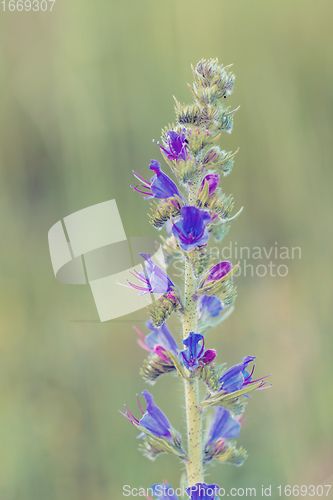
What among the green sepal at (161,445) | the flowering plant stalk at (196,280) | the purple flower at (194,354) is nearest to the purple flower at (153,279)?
the flowering plant stalk at (196,280)

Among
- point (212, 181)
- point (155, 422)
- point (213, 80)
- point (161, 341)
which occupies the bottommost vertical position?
point (155, 422)

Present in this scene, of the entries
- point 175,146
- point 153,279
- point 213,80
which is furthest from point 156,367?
point 213,80

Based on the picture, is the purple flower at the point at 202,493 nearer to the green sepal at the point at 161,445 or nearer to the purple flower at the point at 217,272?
the green sepal at the point at 161,445

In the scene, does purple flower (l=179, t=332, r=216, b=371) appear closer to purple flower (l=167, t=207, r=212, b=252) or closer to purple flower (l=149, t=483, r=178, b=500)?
purple flower (l=167, t=207, r=212, b=252)

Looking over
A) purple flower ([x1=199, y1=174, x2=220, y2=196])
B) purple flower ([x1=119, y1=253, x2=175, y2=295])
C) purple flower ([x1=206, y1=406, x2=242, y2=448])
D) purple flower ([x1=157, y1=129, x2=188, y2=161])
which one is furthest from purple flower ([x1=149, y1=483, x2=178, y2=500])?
purple flower ([x1=157, y1=129, x2=188, y2=161])

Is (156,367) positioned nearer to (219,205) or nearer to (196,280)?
(196,280)

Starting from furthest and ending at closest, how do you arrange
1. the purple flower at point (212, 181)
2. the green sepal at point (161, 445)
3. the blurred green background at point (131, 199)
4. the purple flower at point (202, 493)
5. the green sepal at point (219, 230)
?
the blurred green background at point (131, 199), the green sepal at point (219, 230), the purple flower at point (212, 181), the green sepal at point (161, 445), the purple flower at point (202, 493)

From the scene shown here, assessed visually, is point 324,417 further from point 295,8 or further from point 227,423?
point 295,8

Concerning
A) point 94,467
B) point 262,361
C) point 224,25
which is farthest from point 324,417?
point 224,25
